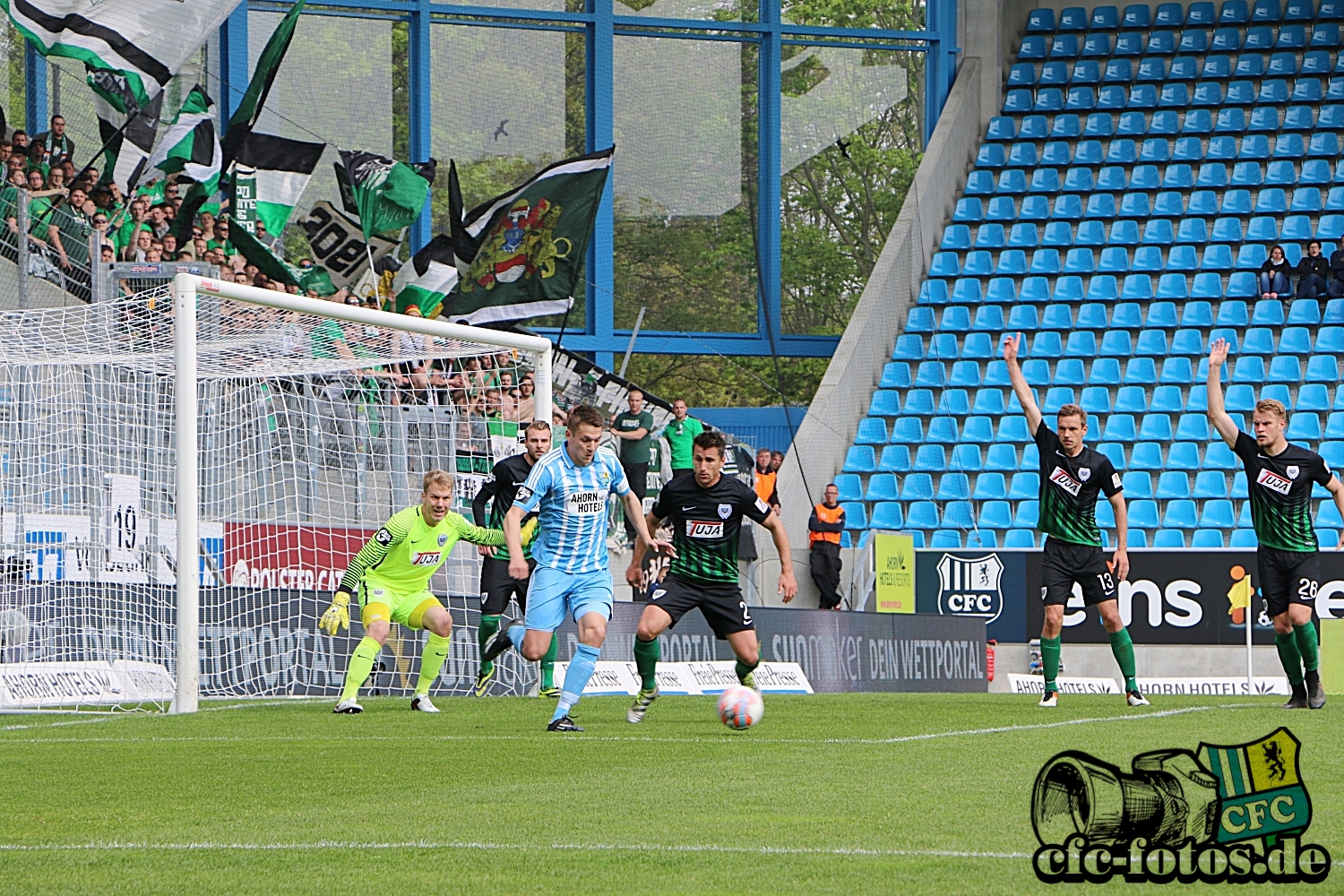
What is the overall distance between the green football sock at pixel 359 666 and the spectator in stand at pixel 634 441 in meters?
8.47

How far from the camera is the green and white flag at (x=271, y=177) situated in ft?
76.3

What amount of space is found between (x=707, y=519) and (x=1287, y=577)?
152 inches

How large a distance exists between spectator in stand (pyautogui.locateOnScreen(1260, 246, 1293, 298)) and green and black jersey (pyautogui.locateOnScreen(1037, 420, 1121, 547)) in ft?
45.9

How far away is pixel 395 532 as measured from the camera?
42.0ft

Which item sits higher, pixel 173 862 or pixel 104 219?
pixel 104 219

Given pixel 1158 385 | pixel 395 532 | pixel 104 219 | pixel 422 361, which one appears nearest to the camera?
pixel 395 532

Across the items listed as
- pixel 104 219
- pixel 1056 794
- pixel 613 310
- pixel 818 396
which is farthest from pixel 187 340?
pixel 613 310

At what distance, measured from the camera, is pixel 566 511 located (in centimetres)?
1102

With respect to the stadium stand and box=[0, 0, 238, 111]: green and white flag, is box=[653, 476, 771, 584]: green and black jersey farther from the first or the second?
the stadium stand

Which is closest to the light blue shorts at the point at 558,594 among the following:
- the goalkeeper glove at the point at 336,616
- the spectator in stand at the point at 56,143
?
the goalkeeper glove at the point at 336,616

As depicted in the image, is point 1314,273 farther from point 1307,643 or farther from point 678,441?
point 1307,643

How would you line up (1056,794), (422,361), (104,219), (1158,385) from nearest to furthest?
(1056,794) → (422,361) → (104,219) → (1158,385)

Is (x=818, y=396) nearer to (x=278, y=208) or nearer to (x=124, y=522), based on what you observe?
(x=278, y=208)

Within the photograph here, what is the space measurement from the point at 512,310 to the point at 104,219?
5.06 m
